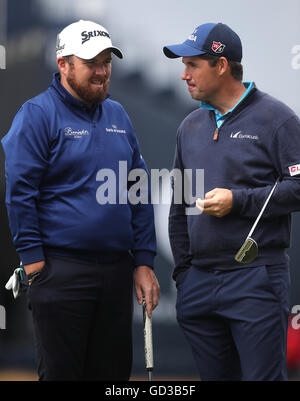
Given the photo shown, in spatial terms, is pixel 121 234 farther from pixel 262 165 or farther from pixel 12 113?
pixel 12 113

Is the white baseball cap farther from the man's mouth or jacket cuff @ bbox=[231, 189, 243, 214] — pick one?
jacket cuff @ bbox=[231, 189, 243, 214]

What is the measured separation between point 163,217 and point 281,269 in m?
3.00

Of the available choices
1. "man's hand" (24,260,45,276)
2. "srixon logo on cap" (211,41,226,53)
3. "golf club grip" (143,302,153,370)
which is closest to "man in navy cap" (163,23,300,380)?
"srixon logo on cap" (211,41,226,53)

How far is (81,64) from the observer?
7.69 feet

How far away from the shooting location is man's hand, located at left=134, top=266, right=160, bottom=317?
96.1 inches

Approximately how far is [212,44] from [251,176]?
19.0 inches

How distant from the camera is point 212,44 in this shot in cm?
239

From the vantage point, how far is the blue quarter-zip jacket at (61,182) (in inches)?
88.8

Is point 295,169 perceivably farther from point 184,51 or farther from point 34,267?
point 34,267

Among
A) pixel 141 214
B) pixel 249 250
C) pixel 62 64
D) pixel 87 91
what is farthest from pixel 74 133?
pixel 249 250

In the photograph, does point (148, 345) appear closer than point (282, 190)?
No

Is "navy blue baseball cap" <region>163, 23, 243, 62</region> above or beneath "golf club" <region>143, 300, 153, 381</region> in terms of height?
above

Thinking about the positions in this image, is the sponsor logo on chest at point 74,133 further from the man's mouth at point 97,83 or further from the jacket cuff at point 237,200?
the jacket cuff at point 237,200

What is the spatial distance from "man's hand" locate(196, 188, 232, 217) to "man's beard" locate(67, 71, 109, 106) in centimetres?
50
